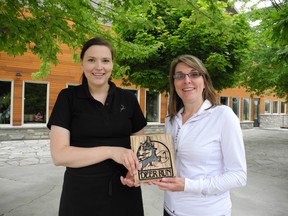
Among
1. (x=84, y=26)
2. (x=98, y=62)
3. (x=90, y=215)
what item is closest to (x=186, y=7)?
(x=84, y=26)

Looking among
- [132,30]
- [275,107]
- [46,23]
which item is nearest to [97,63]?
[46,23]

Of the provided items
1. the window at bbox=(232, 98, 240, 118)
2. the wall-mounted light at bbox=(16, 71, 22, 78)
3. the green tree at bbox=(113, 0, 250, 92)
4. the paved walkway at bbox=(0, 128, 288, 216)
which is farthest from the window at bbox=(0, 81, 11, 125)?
the window at bbox=(232, 98, 240, 118)

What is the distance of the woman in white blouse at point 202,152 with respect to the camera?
1562 mm

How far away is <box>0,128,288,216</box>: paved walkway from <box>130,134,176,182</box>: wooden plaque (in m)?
3.06

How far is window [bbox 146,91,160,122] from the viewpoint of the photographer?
1609 cm

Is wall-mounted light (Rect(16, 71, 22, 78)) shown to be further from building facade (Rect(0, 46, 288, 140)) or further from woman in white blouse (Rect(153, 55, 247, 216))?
woman in white blouse (Rect(153, 55, 247, 216))

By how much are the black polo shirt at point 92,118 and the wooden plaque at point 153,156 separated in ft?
0.79

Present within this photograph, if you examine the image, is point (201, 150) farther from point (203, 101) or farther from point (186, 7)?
point (186, 7)

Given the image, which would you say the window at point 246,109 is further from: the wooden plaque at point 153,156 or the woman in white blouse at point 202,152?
the wooden plaque at point 153,156

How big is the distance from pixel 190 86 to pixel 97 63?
623 millimetres

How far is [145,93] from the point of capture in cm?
1582

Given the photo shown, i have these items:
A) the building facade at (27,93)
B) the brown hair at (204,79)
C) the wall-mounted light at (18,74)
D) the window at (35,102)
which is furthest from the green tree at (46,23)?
the window at (35,102)

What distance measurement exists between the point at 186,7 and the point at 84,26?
1.81m

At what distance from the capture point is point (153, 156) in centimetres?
162
